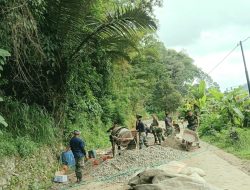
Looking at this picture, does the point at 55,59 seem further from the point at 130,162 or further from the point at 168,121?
the point at 168,121

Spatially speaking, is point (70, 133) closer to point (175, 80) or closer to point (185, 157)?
point (185, 157)

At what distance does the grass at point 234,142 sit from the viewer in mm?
14708

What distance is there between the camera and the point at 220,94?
20.2m

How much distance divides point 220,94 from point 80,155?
1082 centimetres

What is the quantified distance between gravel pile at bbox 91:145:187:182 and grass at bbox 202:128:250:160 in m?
2.08

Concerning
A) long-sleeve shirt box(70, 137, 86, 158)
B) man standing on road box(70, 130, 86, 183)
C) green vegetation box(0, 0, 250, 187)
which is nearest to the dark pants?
man standing on road box(70, 130, 86, 183)

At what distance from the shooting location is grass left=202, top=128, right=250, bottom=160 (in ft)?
48.3

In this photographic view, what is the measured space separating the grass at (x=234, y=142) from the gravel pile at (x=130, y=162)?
2.08 metres

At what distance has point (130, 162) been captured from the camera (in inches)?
486

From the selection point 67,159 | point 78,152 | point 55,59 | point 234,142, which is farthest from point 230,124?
point 78,152

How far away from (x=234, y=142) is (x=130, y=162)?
5779 mm

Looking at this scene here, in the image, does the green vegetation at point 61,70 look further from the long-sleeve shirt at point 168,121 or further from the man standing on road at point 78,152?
the long-sleeve shirt at point 168,121

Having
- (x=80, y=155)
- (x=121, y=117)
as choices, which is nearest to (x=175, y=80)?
(x=121, y=117)

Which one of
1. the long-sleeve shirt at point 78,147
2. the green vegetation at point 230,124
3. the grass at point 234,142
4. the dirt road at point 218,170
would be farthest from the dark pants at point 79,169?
the green vegetation at point 230,124
